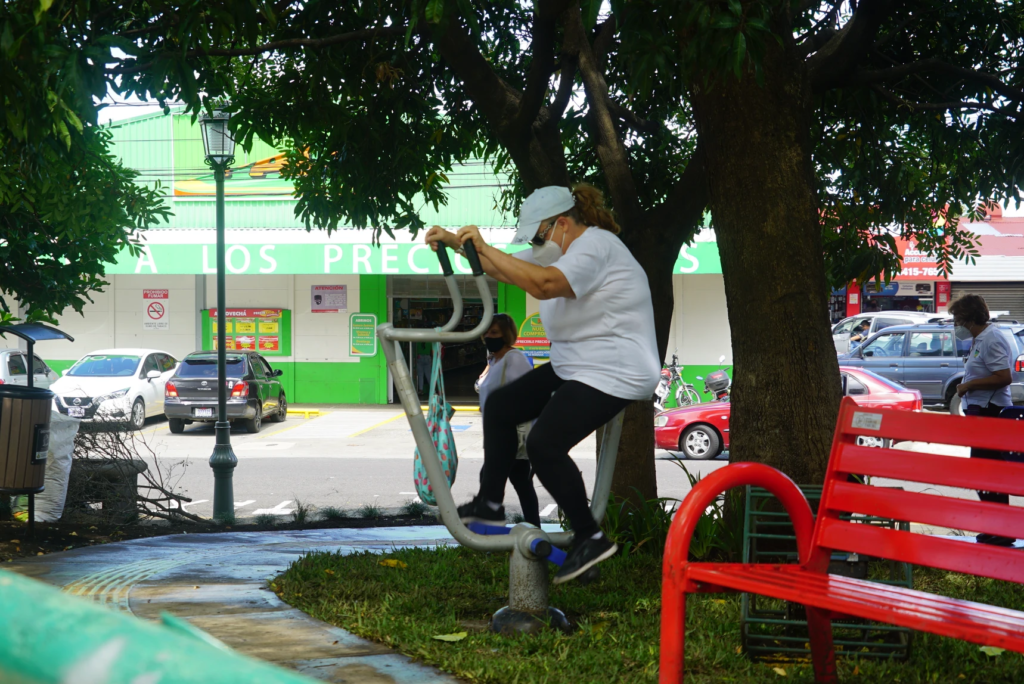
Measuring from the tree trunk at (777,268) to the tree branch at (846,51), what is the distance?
76cm

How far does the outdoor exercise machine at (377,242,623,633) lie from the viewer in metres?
3.88

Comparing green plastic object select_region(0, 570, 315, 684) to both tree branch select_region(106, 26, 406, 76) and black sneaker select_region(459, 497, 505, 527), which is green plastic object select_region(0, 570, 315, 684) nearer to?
black sneaker select_region(459, 497, 505, 527)

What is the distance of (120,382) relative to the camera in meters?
21.2

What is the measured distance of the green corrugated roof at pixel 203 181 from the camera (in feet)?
85.9

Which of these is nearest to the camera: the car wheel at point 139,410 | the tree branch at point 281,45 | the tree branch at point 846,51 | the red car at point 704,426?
the tree branch at point 846,51

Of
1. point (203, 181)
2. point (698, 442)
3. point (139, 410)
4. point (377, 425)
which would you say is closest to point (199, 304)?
point (203, 181)

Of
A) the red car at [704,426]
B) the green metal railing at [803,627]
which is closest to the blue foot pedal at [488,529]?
the green metal railing at [803,627]

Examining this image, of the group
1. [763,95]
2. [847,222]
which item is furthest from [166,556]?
[847,222]

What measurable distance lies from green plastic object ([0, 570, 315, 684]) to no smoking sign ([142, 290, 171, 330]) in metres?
27.5

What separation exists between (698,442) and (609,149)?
32.6 feet

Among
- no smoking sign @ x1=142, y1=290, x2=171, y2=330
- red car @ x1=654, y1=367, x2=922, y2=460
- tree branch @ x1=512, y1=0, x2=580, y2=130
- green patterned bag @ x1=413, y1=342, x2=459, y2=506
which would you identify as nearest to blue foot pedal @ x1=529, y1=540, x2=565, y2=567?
green patterned bag @ x1=413, y1=342, x2=459, y2=506

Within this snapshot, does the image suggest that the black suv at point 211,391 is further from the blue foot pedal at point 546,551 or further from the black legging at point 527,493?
the blue foot pedal at point 546,551

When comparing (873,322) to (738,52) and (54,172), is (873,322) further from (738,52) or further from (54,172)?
(738,52)

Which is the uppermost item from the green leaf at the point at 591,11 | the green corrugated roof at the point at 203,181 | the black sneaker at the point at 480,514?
the green corrugated roof at the point at 203,181
